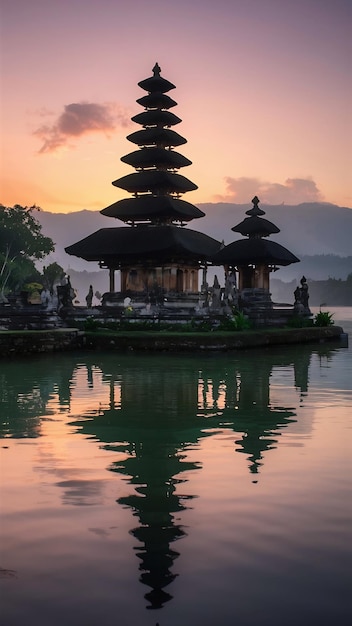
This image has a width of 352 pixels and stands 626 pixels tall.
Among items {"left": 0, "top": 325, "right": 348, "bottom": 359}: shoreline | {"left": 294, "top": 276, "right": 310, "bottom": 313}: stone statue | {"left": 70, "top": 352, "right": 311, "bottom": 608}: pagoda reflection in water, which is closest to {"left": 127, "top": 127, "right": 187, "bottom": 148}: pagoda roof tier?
{"left": 294, "top": 276, "right": 310, "bottom": 313}: stone statue

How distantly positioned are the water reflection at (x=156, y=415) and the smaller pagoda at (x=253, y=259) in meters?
19.3

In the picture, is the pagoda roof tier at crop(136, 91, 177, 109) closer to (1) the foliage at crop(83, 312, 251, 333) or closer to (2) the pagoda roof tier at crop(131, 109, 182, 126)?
(2) the pagoda roof tier at crop(131, 109, 182, 126)

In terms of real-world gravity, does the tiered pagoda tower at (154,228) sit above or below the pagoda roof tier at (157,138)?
below

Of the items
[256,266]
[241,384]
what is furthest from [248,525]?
[256,266]

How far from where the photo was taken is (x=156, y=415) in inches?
613

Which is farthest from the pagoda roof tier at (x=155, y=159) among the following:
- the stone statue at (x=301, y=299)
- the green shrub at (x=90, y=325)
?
the green shrub at (x=90, y=325)

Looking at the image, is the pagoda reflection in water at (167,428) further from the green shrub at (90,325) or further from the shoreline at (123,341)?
the green shrub at (90,325)

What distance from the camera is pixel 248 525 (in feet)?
25.7

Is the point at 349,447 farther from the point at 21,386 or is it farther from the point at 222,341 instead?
the point at 222,341

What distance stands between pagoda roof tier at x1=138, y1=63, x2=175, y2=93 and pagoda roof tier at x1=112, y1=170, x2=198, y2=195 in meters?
6.99

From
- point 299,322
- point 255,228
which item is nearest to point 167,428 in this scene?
point 299,322

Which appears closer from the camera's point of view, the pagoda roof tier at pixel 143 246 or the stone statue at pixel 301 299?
the stone statue at pixel 301 299

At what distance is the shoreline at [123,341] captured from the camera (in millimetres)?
30922

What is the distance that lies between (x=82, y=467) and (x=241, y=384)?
11251 millimetres
